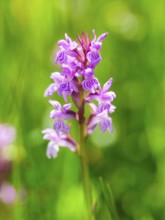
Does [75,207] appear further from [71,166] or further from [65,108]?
[65,108]

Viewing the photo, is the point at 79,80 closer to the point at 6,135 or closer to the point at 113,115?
the point at 6,135

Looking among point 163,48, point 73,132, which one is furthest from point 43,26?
point 73,132

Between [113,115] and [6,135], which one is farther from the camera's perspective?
[113,115]

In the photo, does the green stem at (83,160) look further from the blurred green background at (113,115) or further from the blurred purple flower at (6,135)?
the blurred purple flower at (6,135)

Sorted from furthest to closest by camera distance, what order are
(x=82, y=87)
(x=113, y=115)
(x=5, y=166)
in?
1. (x=113, y=115)
2. (x=5, y=166)
3. (x=82, y=87)

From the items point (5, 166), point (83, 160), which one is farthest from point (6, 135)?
point (83, 160)

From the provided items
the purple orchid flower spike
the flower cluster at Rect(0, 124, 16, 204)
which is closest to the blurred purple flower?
the flower cluster at Rect(0, 124, 16, 204)

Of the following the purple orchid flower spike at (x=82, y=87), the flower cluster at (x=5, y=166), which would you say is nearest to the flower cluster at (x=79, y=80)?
the purple orchid flower spike at (x=82, y=87)
